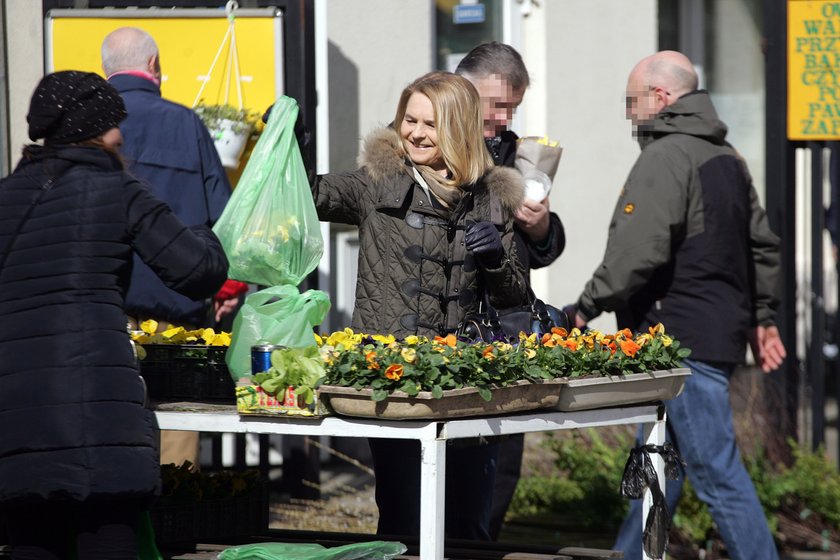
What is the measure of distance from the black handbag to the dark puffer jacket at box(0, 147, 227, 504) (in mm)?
856

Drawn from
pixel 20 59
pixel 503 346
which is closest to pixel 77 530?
pixel 503 346

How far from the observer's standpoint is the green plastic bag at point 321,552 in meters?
3.42

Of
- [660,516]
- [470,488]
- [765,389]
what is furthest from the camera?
[765,389]

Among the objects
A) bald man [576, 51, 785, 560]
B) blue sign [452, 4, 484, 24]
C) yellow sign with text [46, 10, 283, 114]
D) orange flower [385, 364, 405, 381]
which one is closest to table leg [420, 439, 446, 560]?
orange flower [385, 364, 405, 381]

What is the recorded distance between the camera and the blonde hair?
12.3 feet

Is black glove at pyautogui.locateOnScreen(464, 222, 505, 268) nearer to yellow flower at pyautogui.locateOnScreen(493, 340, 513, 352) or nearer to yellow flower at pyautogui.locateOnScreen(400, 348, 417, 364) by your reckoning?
yellow flower at pyautogui.locateOnScreen(493, 340, 513, 352)

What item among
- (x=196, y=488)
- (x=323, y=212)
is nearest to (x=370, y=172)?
(x=323, y=212)

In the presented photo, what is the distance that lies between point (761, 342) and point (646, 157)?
35.6 inches

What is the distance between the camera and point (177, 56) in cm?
524

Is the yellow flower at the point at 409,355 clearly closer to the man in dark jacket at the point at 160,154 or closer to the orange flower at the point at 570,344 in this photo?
the orange flower at the point at 570,344

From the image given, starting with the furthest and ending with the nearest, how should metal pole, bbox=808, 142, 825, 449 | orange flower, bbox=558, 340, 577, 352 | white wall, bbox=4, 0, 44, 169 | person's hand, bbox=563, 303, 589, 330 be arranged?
metal pole, bbox=808, 142, 825, 449 → white wall, bbox=4, 0, 44, 169 → person's hand, bbox=563, 303, 589, 330 → orange flower, bbox=558, 340, 577, 352

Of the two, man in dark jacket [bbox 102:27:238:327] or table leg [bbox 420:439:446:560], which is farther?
man in dark jacket [bbox 102:27:238:327]

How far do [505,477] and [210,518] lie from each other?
1500mm

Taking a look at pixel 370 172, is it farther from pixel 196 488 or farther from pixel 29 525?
pixel 29 525
